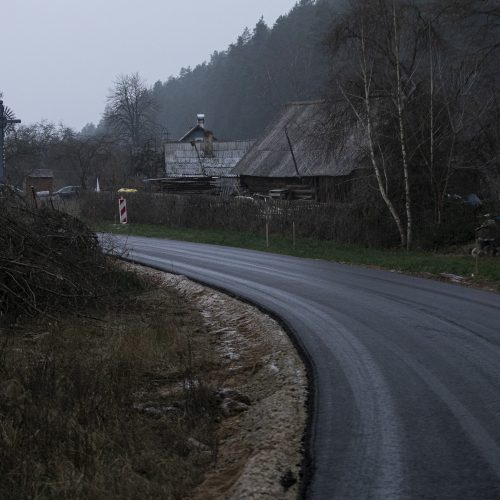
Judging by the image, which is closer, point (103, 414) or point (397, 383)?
point (103, 414)

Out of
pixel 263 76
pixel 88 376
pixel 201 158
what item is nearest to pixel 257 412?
pixel 88 376

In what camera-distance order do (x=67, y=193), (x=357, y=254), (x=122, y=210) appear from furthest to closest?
(x=67, y=193) → (x=122, y=210) → (x=357, y=254)

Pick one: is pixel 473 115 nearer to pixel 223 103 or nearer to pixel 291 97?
pixel 291 97

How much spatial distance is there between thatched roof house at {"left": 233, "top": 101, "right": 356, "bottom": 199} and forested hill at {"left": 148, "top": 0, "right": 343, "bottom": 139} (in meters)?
20.8

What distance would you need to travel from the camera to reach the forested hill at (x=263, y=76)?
69.9 metres

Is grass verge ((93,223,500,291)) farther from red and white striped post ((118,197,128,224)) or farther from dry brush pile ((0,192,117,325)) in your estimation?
dry brush pile ((0,192,117,325))

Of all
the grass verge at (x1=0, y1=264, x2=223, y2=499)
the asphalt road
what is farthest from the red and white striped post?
the grass verge at (x1=0, y1=264, x2=223, y2=499)

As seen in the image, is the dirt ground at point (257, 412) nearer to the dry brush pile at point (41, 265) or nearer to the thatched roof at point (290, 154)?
the dry brush pile at point (41, 265)

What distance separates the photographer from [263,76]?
8006cm

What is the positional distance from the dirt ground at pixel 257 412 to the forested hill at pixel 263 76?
5150cm

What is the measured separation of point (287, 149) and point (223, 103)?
61.8 m

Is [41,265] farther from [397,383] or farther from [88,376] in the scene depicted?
[397,383]

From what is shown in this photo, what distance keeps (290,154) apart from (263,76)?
4459 cm

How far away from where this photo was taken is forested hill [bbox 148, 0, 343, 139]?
6994cm
